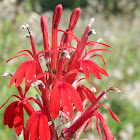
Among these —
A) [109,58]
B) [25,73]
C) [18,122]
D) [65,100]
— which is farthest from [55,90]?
[109,58]

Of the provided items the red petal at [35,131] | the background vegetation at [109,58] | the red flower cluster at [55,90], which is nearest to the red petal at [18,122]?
the red flower cluster at [55,90]

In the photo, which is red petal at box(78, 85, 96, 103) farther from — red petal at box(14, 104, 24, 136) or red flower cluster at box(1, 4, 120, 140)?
red petal at box(14, 104, 24, 136)

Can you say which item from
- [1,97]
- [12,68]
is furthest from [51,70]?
[12,68]


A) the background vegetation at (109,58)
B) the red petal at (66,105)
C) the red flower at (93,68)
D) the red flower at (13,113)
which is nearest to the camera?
the red petal at (66,105)

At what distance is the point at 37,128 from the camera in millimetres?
1143

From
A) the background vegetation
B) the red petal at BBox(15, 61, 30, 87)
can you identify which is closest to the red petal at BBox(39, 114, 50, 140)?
the red petal at BBox(15, 61, 30, 87)

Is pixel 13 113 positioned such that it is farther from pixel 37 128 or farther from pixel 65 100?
pixel 65 100

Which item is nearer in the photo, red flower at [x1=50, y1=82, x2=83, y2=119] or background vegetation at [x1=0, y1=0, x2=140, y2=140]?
red flower at [x1=50, y1=82, x2=83, y2=119]

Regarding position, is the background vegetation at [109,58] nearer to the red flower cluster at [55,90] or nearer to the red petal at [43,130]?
the red flower cluster at [55,90]

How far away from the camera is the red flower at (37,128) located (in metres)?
1.11

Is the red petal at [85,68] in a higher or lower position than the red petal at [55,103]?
higher

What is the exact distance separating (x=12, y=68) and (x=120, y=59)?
2.13m

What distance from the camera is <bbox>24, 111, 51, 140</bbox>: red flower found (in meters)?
1.11

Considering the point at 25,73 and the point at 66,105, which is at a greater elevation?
the point at 25,73
